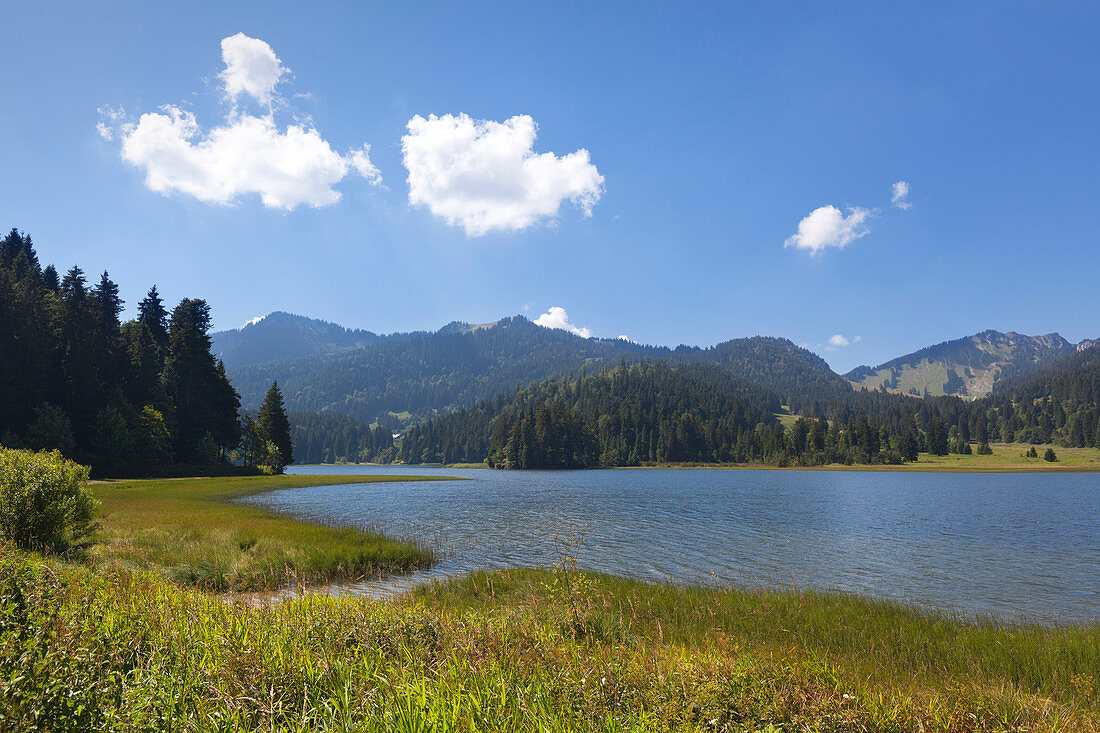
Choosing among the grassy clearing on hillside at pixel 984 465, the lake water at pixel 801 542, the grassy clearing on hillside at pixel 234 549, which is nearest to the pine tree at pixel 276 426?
the lake water at pixel 801 542

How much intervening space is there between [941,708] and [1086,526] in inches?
1903

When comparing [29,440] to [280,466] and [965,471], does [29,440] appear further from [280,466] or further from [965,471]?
[965,471]

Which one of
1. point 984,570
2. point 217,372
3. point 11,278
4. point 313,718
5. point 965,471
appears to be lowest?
point 965,471

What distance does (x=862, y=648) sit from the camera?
11922 mm

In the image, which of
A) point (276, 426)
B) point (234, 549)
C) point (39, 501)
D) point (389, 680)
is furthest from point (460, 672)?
point (276, 426)

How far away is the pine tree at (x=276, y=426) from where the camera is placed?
94750mm

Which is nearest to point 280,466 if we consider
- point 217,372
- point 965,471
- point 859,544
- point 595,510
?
point 217,372

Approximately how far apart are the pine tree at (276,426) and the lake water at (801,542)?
49.3m

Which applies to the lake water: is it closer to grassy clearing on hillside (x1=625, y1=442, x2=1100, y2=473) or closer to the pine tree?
the pine tree

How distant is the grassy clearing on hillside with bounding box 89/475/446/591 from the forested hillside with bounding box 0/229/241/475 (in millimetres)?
35292

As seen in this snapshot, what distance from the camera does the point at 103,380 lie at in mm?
65688

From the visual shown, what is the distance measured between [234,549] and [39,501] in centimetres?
640

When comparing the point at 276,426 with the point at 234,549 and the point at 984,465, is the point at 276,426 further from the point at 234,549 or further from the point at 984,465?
the point at 984,465

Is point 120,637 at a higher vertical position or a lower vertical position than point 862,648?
higher
